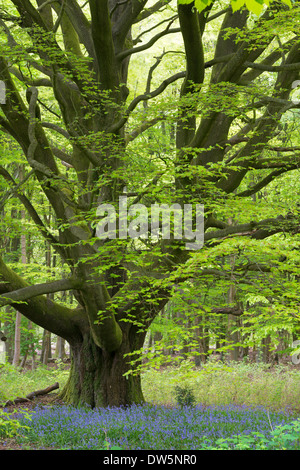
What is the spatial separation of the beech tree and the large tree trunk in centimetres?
2

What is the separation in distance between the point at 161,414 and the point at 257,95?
5973 mm

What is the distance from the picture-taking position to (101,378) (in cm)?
977

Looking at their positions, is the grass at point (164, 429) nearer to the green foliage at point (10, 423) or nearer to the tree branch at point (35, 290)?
the green foliage at point (10, 423)

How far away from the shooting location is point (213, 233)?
8.08 m

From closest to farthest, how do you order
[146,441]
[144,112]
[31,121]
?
[146,441] → [31,121] → [144,112]

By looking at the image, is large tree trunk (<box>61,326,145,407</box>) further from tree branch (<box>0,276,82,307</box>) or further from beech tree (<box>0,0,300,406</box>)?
tree branch (<box>0,276,82,307</box>)

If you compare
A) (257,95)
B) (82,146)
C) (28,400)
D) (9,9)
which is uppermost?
(9,9)

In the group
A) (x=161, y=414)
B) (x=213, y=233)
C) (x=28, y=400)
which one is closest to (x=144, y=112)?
(x=213, y=233)

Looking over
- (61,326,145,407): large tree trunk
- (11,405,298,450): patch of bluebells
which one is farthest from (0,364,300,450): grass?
(61,326,145,407): large tree trunk

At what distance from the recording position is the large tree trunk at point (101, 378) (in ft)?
31.7

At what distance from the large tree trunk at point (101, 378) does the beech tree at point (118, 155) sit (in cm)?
2

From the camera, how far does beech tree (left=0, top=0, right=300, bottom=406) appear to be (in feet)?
23.8

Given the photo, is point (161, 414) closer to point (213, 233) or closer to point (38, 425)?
point (38, 425)

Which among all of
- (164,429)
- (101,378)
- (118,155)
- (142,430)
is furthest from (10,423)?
(101,378)
